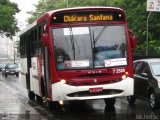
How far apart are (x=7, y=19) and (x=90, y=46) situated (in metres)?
58.3

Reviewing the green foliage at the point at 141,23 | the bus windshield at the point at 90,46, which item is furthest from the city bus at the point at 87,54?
the green foliage at the point at 141,23

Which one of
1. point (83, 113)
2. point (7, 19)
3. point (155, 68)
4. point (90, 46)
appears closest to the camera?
point (90, 46)

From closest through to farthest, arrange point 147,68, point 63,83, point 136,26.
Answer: point 63,83 → point 147,68 → point 136,26

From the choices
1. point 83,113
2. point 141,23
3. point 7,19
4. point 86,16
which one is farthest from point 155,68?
point 7,19

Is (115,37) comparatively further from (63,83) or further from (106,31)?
(63,83)

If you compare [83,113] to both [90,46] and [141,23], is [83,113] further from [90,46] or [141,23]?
[141,23]

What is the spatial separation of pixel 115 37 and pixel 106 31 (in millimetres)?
311

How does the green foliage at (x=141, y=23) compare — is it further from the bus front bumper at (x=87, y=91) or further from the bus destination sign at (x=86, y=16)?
the bus front bumper at (x=87, y=91)

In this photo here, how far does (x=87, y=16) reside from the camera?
15227 millimetres

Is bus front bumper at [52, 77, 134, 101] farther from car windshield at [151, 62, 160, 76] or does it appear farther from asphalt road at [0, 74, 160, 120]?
car windshield at [151, 62, 160, 76]

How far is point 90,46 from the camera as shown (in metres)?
14.9

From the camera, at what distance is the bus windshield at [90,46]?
14758 mm

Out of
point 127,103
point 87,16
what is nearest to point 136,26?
point 127,103

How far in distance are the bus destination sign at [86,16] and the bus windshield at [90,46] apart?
0.73ft
